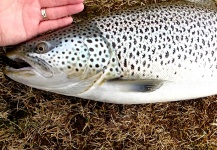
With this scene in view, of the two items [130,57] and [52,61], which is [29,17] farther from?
[130,57]

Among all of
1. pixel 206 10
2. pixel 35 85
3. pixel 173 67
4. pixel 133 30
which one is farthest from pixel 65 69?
pixel 206 10

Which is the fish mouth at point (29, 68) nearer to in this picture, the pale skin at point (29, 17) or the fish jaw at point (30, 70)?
the fish jaw at point (30, 70)

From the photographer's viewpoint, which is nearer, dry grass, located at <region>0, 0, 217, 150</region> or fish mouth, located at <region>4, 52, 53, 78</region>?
fish mouth, located at <region>4, 52, 53, 78</region>

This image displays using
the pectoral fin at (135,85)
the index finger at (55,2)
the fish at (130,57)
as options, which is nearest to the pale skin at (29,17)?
the index finger at (55,2)

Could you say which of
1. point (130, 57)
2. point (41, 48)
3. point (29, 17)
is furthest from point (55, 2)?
point (130, 57)

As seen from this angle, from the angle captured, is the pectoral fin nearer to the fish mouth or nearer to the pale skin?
the fish mouth

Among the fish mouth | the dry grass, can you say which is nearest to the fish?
the fish mouth

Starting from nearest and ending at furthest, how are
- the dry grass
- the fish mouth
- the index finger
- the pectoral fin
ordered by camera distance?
the fish mouth, the pectoral fin, the index finger, the dry grass
